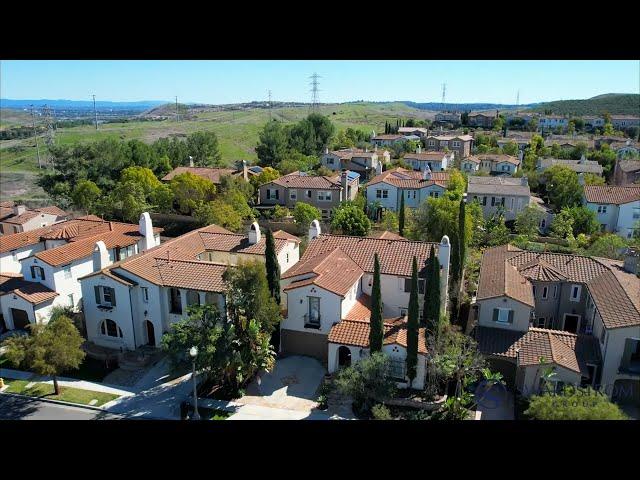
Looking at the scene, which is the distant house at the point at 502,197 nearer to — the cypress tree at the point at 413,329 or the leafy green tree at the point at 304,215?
the leafy green tree at the point at 304,215

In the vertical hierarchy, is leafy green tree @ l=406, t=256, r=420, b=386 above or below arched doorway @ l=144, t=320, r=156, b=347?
above

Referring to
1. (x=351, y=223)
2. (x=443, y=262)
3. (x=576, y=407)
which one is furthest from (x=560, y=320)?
(x=351, y=223)

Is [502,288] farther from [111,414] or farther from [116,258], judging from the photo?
[116,258]

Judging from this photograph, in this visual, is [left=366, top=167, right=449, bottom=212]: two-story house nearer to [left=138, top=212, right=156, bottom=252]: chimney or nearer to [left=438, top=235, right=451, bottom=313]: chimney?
[left=438, top=235, right=451, bottom=313]: chimney

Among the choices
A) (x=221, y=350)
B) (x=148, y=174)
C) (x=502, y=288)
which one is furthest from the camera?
(x=148, y=174)

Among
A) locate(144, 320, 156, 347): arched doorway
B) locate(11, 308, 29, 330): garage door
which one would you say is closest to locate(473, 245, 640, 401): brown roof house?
locate(144, 320, 156, 347): arched doorway
